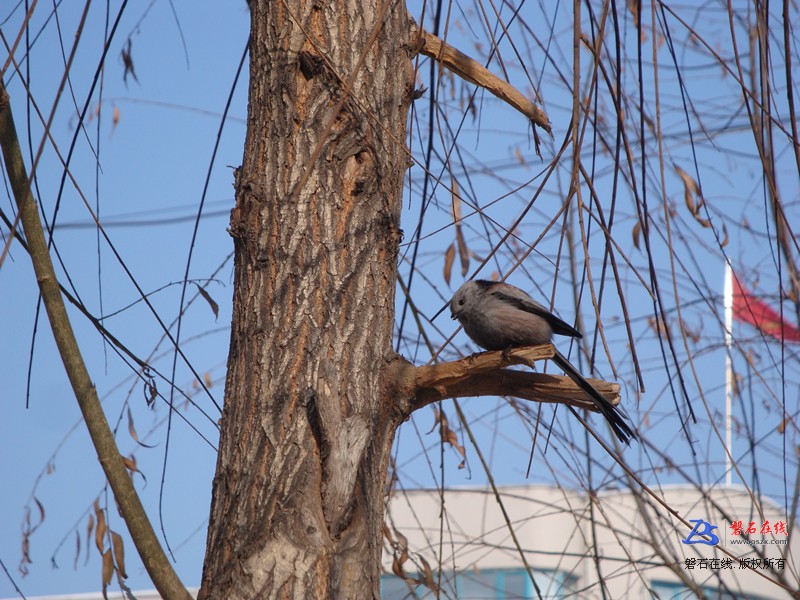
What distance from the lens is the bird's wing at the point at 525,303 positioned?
11.6 ft

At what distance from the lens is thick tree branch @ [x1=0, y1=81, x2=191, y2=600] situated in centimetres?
238

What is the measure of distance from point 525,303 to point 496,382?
0.95 m

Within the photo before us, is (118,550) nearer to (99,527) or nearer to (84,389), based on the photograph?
(99,527)

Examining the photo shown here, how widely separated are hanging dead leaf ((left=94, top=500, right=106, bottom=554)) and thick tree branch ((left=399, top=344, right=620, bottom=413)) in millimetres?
1446

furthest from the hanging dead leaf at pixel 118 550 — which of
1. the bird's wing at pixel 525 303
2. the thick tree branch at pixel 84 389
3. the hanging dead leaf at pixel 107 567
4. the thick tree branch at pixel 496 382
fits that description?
the bird's wing at pixel 525 303

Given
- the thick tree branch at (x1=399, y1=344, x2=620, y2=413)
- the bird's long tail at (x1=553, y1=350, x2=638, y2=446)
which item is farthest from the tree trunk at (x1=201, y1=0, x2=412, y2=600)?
the bird's long tail at (x1=553, y1=350, x2=638, y2=446)

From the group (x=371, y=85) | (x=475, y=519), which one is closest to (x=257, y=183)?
(x=371, y=85)

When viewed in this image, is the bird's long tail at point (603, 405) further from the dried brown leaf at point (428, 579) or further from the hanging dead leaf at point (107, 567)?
the hanging dead leaf at point (107, 567)

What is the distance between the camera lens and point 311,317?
96.0 inches

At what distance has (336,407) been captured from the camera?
238 centimetres

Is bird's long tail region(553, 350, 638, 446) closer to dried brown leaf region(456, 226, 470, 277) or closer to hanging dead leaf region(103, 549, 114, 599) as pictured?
dried brown leaf region(456, 226, 470, 277)

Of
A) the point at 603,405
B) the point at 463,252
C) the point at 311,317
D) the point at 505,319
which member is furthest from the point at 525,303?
the point at 311,317

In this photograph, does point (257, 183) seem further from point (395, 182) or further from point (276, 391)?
point (276, 391)

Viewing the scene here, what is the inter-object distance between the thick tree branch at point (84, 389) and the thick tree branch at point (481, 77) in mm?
1367
